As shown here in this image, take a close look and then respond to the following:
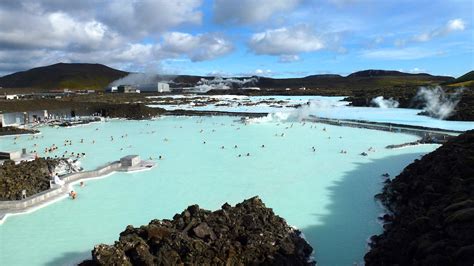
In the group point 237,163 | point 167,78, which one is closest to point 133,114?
point 237,163

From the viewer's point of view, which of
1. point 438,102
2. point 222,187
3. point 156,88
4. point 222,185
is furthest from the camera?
point 156,88

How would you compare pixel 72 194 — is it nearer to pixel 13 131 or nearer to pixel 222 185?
pixel 222 185

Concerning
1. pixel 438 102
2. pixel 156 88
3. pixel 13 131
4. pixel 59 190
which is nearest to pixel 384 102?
pixel 438 102

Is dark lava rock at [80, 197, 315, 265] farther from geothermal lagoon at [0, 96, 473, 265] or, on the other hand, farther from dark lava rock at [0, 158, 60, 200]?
dark lava rock at [0, 158, 60, 200]

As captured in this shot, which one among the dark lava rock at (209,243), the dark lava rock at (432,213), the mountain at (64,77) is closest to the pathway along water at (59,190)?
the dark lava rock at (209,243)

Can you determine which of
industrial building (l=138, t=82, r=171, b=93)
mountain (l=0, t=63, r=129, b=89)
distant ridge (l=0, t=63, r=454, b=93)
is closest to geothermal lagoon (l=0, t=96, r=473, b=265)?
industrial building (l=138, t=82, r=171, b=93)

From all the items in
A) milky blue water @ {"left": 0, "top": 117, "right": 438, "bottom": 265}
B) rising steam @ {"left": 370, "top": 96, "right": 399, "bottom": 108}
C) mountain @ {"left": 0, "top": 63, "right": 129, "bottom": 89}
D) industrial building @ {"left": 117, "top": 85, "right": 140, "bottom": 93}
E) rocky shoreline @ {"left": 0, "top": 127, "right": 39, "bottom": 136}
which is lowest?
milky blue water @ {"left": 0, "top": 117, "right": 438, "bottom": 265}
